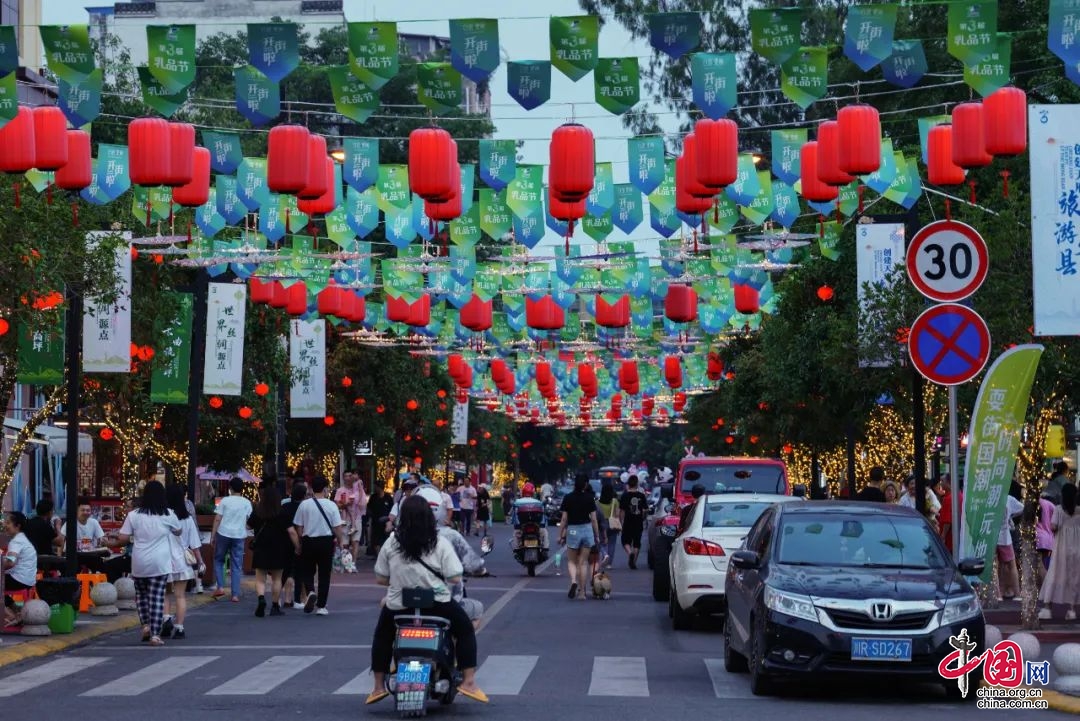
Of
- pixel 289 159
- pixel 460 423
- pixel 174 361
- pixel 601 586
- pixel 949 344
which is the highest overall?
pixel 289 159

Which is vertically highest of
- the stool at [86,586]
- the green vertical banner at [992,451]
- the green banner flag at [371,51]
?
the green banner flag at [371,51]

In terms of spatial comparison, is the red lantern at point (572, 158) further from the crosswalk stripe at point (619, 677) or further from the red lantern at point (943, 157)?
the crosswalk stripe at point (619, 677)

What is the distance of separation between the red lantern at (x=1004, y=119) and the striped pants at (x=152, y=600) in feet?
34.3

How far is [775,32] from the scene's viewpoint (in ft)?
64.4

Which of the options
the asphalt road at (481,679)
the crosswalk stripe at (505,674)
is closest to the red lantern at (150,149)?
the asphalt road at (481,679)

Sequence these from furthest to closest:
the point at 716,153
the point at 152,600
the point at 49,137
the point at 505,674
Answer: the point at 716,153
the point at 49,137
the point at 152,600
the point at 505,674

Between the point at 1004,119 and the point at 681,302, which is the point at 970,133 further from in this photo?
the point at 681,302

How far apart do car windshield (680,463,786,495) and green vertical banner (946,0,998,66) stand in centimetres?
984

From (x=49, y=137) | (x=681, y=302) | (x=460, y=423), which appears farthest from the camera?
(x=460, y=423)

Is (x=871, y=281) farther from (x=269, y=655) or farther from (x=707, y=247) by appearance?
(x=269, y=655)

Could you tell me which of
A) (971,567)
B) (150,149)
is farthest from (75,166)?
(971,567)

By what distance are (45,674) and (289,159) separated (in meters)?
7.25

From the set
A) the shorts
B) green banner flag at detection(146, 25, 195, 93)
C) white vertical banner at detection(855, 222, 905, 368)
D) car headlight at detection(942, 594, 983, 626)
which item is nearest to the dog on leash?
the shorts

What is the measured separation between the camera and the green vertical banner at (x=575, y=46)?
19.8 metres
